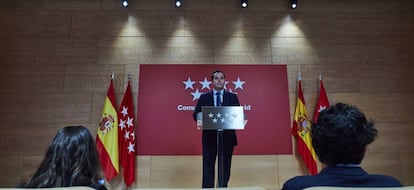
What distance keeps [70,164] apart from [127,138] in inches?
120

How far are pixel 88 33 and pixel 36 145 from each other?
1.76 m

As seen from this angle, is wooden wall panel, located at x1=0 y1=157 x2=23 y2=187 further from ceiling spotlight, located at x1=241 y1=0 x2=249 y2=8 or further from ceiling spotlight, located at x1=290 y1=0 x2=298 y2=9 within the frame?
ceiling spotlight, located at x1=290 y1=0 x2=298 y2=9

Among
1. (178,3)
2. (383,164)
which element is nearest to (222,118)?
(178,3)

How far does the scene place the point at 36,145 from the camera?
4.41 meters

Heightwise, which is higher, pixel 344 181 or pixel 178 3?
pixel 178 3

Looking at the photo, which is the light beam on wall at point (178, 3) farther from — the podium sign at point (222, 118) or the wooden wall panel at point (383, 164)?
the wooden wall panel at point (383, 164)

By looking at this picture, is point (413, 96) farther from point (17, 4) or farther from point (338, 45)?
point (17, 4)

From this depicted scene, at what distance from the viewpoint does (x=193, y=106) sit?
454 centimetres

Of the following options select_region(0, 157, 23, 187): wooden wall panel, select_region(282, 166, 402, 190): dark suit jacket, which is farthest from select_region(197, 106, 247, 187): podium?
select_region(0, 157, 23, 187): wooden wall panel

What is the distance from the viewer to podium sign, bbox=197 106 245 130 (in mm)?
2979

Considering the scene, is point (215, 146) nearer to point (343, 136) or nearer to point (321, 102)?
point (321, 102)

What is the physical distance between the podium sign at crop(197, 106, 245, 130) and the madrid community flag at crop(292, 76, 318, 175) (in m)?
1.69

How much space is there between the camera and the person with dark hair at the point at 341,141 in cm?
113

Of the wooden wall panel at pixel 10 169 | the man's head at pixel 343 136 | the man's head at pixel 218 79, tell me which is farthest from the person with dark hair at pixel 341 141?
the wooden wall panel at pixel 10 169
